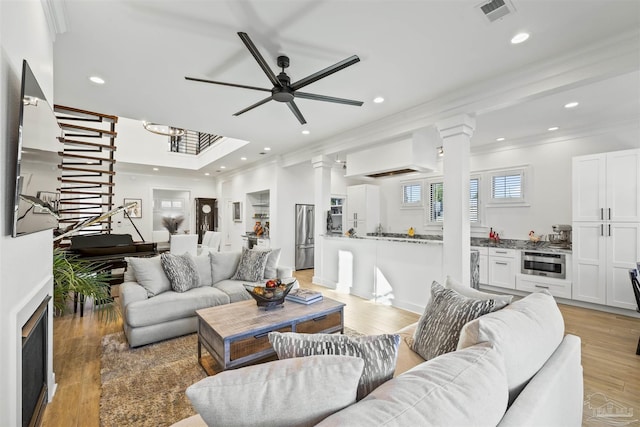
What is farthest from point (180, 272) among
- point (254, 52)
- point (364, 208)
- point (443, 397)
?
point (364, 208)

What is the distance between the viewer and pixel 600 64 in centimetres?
245

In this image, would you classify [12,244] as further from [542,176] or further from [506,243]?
[542,176]

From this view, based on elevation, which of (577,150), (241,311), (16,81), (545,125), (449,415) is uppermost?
(545,125)

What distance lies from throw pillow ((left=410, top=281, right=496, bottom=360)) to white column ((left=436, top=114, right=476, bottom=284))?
69.3 inches

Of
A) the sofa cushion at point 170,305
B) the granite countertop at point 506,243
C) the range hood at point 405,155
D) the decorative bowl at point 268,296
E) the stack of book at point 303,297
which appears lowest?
the sofa cushion at point 170,305

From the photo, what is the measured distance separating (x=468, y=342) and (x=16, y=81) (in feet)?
7.57

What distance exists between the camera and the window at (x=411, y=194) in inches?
261

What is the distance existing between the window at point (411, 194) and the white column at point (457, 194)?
3.14m

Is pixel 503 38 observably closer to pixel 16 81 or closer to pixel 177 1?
pixel 177 1

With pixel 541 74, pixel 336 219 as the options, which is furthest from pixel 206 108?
pixel 336 219

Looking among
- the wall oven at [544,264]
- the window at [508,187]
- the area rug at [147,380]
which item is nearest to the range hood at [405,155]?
the window at [508,187]

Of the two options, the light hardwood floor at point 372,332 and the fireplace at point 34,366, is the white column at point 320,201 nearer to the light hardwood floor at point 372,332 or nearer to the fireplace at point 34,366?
the light hardwood floor at point 372,332

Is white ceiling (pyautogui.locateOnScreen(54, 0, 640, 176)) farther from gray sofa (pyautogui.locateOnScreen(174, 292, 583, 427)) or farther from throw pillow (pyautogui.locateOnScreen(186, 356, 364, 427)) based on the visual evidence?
throw pillow (pyautogui.locateOnScreen(186, 356, 364, 427))

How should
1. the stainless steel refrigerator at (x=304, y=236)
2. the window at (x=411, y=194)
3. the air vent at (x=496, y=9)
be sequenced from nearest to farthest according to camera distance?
the air vent at (x=496, y=9)
the window at (x=411, y=194)
the stainless steel refrigerator at (x=304, y=236)
